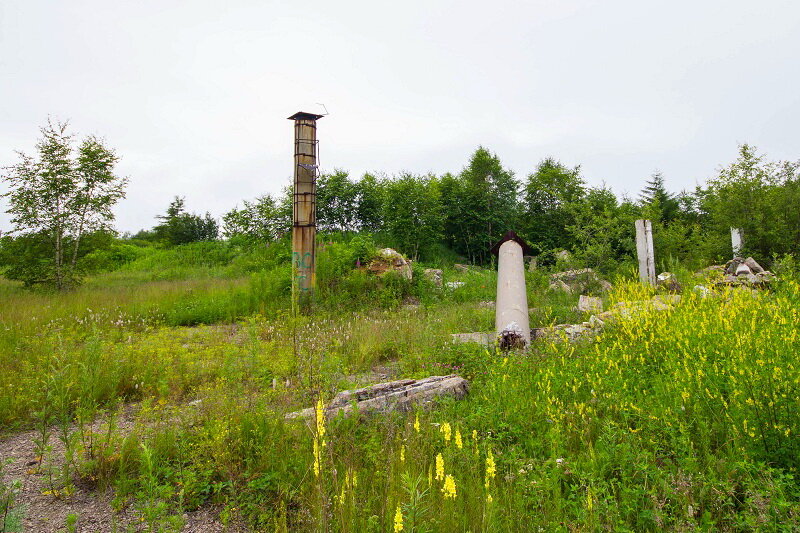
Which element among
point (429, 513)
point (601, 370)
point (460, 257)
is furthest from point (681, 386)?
point (460, 257)

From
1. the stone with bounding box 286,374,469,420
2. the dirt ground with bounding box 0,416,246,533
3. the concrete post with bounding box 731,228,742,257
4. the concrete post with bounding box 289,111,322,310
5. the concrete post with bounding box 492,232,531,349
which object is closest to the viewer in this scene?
the dirt ground with bounding box 0,416,246,533

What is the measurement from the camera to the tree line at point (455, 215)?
43.0ft

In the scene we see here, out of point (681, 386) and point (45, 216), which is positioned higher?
point (45, 216)

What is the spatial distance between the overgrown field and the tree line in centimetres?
791

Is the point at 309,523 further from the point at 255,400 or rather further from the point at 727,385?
the point at 727,385

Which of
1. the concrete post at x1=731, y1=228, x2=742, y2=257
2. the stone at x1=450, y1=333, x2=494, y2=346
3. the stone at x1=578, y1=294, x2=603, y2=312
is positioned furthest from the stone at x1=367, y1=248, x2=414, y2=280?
the concrete post at x1=731, y1=228, x2=742, y2=257

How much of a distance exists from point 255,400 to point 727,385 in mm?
4143

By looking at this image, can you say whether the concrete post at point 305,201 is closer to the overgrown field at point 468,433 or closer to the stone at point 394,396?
the overgrown field at point 468,433

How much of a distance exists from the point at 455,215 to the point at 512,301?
2089 cm

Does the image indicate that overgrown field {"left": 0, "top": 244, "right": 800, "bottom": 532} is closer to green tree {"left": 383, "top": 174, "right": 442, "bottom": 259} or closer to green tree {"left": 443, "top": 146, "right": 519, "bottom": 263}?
green tree {"left": 383, "top": 174, "right": 442, "bottom": 259}

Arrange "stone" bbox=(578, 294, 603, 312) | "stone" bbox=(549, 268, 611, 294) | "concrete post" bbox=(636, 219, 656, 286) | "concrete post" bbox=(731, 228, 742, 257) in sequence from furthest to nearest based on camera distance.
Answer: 1. "concrete post" bbox=(731, 228, 742, 257)
2. "stone" bbox=(549, 268, 611, 294)
3. "concrete post" bbox=(636, 219, 656, 286)
4. "stone" bbox=(578, 294, 603, 312)

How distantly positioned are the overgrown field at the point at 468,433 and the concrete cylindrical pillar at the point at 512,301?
32.2 inches

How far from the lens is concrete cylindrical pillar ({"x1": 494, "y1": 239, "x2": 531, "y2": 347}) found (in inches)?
275

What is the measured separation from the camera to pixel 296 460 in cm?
319
